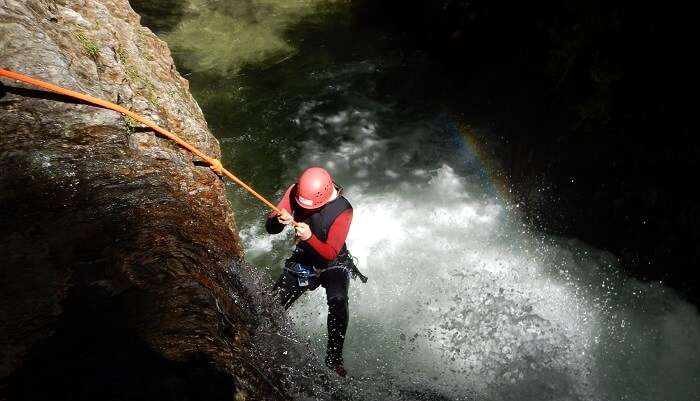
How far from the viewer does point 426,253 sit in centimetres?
630

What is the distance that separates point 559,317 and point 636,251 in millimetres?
1282

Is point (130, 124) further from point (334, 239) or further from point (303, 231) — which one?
point (334, 239)

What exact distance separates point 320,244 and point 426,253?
2705 millimetres

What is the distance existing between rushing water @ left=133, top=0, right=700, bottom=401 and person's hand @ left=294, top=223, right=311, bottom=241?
1.39 m

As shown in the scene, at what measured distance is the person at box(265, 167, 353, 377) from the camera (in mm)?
4020

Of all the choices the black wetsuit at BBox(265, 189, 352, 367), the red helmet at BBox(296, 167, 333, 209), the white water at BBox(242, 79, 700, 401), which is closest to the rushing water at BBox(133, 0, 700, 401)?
the white water at BBox(242, 79, 700, 401)

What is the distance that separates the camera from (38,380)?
178cm

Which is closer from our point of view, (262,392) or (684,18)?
(262,392)

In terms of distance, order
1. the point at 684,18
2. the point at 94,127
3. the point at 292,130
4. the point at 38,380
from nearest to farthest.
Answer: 1. the point at 38,380
2. the point at 94,127
3. the point at 684,18
4. the point at 292,130

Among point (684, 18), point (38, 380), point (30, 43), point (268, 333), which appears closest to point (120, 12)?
point (30, 43)

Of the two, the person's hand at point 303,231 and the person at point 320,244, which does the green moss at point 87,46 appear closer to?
the person at point 320,244

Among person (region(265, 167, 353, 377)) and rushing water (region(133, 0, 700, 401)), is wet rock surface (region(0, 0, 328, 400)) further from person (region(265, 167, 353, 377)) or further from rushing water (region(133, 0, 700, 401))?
rushing water (region(133, 0, 700, 401))

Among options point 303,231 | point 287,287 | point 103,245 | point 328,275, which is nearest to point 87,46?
point 103,245

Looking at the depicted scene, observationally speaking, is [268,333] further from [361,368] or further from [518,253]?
[518,253]
